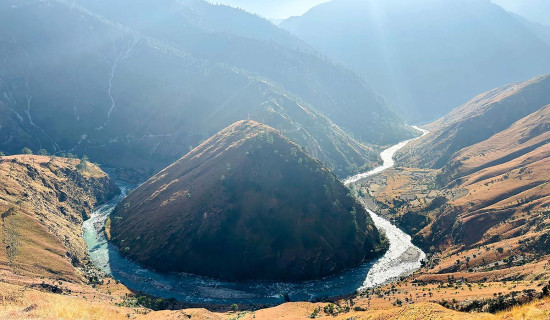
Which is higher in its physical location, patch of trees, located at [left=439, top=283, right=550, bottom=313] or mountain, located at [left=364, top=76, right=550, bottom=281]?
patch of trees, located at [left=439, top=283, right=550, bottom=313]

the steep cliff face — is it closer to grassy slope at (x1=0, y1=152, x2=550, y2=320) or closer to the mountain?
grassy slope at (x1=0, y1=152, x2=550, y2=320)

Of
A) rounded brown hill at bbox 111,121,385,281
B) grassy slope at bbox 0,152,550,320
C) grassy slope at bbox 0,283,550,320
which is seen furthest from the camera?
rounded brown hill at bbox 111,121,385,281

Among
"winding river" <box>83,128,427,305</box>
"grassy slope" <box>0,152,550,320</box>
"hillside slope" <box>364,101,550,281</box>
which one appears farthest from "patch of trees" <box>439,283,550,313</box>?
"winding river" <box>83,128,427,305</box>

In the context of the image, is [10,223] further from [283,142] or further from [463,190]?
[463,190]

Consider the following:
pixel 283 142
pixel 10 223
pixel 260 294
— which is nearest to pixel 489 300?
pixel 260 294

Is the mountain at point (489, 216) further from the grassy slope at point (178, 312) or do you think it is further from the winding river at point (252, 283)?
the grassy slope at point (178, 312)

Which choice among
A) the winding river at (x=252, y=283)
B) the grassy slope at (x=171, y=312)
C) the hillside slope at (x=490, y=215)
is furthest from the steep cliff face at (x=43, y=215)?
the hillside slope at (x=490, y=215)
